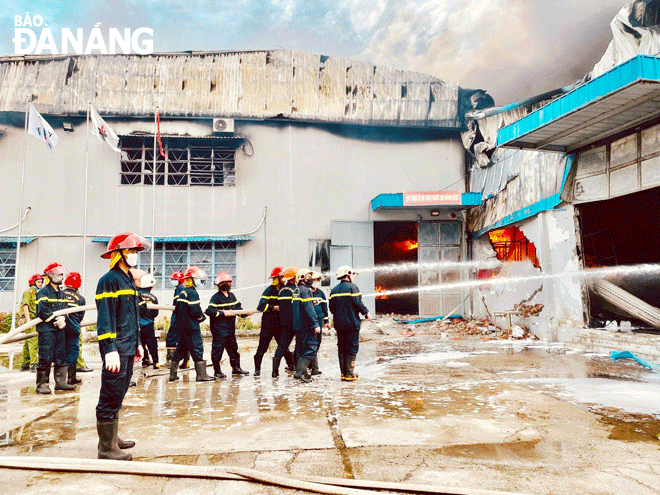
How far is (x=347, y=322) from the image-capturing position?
7273 millimetres

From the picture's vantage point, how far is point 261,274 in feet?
52.3

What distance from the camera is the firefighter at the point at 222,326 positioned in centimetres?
768

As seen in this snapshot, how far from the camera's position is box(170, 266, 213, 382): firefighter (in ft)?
24.1

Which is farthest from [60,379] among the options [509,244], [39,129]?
[509,244]

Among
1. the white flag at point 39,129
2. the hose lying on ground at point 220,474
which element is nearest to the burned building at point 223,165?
the white flag at point 39,129

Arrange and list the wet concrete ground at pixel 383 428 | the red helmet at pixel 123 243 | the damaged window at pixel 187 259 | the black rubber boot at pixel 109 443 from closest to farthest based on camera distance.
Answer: the wet concrete ground at pixel 383 428 → the black rubber boot at pixel 109 443 → the red helmet at pixel 123 243 → the damaged window at pixel 187 259

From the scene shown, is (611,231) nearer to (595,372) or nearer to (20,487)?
(595,372)

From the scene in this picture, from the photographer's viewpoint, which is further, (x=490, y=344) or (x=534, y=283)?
(x=534, y=283)

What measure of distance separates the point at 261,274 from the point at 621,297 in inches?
418

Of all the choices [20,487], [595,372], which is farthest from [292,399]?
[595,372]

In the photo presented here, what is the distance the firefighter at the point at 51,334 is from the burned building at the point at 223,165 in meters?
8.69

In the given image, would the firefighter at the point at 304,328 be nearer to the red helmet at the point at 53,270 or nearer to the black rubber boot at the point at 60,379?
the black rubber boot at the point at 60,379

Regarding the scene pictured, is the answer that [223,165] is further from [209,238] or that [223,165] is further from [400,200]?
[400,200]

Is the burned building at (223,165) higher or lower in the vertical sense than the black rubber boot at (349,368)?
higher
